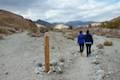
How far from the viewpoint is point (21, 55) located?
28047 mm

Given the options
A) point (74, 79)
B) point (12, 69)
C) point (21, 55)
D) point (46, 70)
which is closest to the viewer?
point (74, 79)

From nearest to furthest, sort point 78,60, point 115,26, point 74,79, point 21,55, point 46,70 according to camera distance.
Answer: point 74,79, point 46,70, point 78,60, point 21,55, point 115,26

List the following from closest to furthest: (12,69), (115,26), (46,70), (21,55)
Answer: (46,70), (12,69), (21,55), (115,26)

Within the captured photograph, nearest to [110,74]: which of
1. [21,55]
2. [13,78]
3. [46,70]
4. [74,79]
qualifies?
[74,79]

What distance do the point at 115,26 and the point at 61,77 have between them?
53.6 m

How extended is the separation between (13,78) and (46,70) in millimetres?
1958

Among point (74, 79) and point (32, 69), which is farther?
point (32, 69)

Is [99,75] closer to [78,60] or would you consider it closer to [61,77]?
[61,77]

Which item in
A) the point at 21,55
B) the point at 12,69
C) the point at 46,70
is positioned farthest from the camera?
the point at 21,55

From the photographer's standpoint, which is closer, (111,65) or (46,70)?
(46,70)

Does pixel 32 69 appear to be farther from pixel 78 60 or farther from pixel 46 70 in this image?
pixel 78 60

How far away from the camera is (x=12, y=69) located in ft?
72.4

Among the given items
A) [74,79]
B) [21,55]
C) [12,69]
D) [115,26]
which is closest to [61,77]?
[74,79]

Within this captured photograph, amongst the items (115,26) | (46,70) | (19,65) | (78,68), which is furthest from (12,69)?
(115,26)
